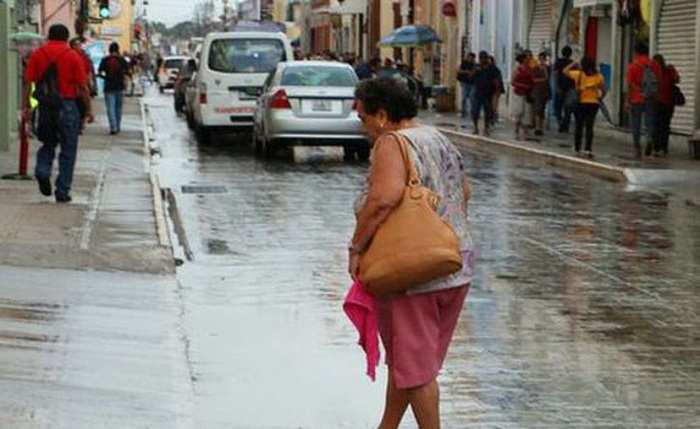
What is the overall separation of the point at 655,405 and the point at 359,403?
1.55 metres

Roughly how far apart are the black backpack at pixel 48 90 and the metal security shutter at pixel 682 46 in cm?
1453

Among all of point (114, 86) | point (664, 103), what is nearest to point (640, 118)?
point (664, 103)

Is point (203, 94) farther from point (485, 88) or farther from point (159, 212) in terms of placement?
point (159, 212)

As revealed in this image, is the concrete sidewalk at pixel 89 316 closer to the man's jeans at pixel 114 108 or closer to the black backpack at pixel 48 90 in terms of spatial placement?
the black backpack at pixel 48 90

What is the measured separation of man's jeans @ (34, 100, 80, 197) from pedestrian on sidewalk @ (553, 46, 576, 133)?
52.5 ft

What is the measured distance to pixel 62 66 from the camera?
1580cm

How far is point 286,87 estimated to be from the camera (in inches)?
956

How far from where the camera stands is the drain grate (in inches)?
746

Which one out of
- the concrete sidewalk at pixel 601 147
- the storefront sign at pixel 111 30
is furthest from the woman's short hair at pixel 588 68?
the storefront sign at pixel 111 30

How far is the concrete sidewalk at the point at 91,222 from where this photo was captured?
481 inches

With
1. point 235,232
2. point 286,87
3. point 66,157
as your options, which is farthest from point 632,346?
point 286,87

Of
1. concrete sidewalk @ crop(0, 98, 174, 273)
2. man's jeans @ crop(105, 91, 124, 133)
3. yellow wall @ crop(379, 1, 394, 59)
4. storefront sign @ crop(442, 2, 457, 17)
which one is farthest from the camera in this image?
yellow wall @ crop(379, 1, 394, 59)

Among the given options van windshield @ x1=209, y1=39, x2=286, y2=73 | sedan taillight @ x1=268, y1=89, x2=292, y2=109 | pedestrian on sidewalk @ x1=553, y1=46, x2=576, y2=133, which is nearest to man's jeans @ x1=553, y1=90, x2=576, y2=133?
pedestrian on sidewalk @ x1=553, y1=46, x2=576, y2=133

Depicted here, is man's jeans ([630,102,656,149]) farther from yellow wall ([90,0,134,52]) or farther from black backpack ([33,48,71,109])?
yellow wall ([90,0,134,52])
